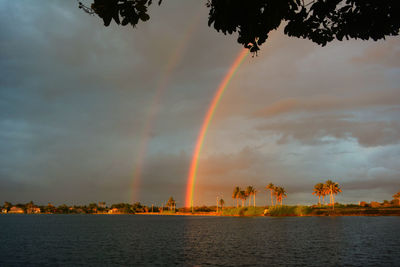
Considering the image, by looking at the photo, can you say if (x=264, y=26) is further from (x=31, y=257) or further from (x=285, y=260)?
(x=31, y=257)

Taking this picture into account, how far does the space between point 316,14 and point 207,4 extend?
3.24m

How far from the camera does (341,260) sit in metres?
41.1

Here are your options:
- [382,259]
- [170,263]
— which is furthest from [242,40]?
[382,259]

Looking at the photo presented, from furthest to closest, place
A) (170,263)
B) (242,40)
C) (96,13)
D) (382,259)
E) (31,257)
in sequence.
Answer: (31,257) → (382,259) → (170,263) → (242,40) → (96,13)

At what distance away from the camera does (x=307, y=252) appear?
4834 cm

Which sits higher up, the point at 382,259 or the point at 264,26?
the point at 264,26

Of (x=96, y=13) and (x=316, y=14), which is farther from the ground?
(x=316, y=14)

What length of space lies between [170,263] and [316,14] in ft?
122

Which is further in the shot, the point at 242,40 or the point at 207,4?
the point at 242,40

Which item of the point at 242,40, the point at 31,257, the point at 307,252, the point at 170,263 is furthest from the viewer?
the point at 307,252

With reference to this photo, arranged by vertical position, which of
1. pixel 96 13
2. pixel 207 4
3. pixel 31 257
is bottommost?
pixel 31 257

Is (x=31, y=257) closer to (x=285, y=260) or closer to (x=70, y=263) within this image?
(x=70, y=263)

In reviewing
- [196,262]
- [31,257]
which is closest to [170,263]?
[196,262]

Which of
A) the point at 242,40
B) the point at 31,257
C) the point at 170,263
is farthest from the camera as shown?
the point at 31,257
